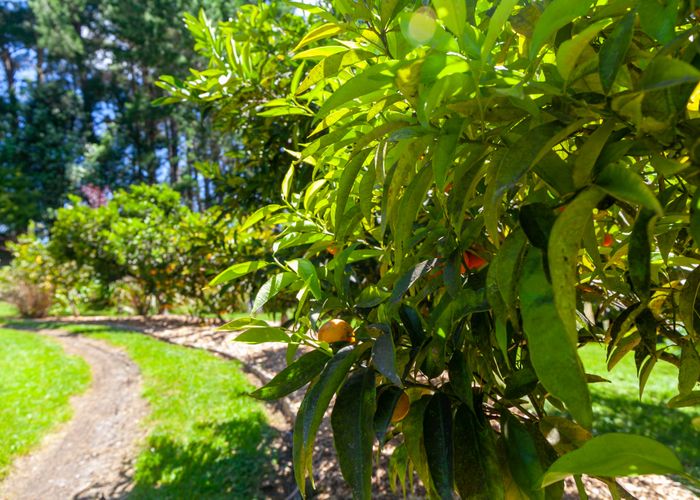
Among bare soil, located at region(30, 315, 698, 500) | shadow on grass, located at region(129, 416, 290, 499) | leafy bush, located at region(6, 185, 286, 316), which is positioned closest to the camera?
bare soil, located at region(30, 315, 698, 500)

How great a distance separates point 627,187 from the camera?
0.95 ft

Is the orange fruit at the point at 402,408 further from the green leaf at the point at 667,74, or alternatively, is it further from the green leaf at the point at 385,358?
the green leaf at the point at 667,74

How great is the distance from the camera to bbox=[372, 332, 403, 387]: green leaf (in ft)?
1.36

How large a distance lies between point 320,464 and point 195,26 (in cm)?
228

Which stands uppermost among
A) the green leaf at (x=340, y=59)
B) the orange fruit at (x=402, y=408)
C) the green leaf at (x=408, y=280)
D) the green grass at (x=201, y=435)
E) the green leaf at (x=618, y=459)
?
the green leaf at (x=340, y=59)

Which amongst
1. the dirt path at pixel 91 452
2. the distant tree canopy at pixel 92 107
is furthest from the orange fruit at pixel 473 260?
the distant tree canopy at pixel 92 107

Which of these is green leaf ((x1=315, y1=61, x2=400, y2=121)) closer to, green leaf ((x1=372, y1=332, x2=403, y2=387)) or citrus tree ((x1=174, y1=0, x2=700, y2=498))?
citrus tree ((x1=174, y1=0, x2=700, y2=498))

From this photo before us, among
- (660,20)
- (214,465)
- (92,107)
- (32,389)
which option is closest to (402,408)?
(660,20)

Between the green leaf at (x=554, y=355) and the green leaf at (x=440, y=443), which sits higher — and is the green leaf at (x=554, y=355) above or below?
above

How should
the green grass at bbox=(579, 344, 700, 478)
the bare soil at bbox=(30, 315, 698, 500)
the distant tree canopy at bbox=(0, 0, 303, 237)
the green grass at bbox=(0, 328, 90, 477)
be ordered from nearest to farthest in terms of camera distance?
the bare soil at bbox=(30, 315, 698, 500) → the green grass at bbox=(579, 344, 700, 478) → the green grass at bbox=(0, 328, 90, 477) → the distant tree canopy at bbox=(0, 0, 303, 237)

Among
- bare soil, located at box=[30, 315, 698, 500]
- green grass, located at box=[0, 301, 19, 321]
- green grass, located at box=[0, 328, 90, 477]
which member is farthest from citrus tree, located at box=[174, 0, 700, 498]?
green grass, located at box=[0, 301, 19, 321]

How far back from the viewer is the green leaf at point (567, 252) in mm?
287

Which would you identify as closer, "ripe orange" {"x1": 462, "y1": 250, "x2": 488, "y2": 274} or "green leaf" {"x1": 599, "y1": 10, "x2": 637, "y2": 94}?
"green leaf" {"x1": 599, "y1": 10, "x2": 637, "y2": 94}

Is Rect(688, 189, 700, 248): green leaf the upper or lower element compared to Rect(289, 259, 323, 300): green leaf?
upper
